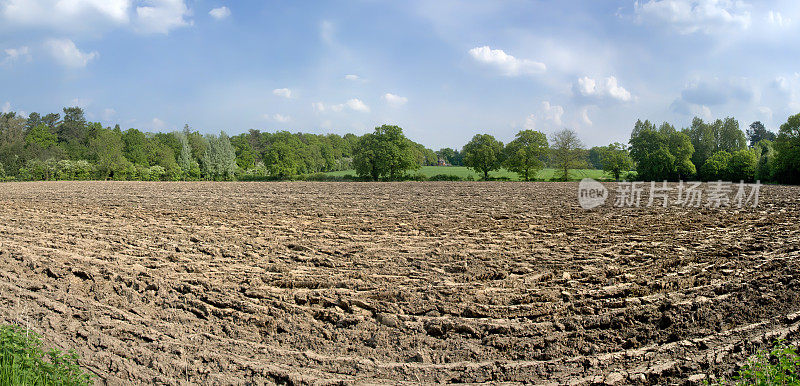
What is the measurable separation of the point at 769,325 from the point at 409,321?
202 inches

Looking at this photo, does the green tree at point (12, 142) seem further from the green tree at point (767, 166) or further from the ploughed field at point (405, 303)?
the green tree at point (767, 166)

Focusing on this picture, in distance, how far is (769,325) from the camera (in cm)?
616

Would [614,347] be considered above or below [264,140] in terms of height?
below

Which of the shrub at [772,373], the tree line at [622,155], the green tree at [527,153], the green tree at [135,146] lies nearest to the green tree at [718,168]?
the tree line at [622,155]

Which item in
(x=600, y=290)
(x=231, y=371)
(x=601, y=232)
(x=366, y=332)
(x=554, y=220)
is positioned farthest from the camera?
(x=554, y=220)

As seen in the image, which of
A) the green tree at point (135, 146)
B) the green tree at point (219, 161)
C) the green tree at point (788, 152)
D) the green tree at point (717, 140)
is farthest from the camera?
the green tree at point (135, 146)

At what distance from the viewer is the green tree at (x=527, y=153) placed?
6925 cm

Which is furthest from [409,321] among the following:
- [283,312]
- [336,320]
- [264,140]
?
[264,140]

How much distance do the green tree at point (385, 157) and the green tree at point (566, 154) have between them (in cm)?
2314

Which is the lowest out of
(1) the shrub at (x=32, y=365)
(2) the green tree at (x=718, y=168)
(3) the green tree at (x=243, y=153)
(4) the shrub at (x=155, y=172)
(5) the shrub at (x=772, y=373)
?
(1) the shrub at (x=32, y=365)

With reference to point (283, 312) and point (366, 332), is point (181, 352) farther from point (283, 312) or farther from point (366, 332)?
point (366, 332)

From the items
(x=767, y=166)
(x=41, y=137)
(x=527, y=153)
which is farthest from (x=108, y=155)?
(x=767, y=166)

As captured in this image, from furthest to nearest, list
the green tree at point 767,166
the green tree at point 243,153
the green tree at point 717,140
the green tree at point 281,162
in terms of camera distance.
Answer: the green tree at point 243,153
the green tree at point 281,162
the green tree at point 717,140
the green tree at point 767,166

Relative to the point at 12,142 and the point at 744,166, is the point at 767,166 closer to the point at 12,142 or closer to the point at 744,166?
the point at 744,166
